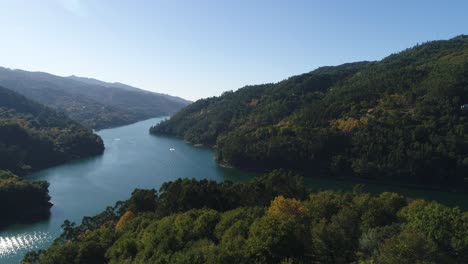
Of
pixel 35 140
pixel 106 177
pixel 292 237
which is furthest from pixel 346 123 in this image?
pixel 292 237

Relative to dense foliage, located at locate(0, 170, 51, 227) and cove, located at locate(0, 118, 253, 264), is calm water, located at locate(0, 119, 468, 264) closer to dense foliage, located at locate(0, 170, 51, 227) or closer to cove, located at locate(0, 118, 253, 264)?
cove, located at locate(0, 118, 253, 264)

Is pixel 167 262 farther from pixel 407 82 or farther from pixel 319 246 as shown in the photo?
pixel 407 82

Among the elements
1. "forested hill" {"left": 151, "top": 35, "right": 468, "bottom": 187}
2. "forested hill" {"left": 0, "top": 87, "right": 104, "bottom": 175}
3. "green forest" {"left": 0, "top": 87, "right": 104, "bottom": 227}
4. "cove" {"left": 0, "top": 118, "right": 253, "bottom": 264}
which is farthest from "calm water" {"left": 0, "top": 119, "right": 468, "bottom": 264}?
"forested hill" {"left": 151, "top": 35, "right": 468, "bottom": 187}

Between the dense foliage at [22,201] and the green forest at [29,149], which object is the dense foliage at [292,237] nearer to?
the dense foliage at [22,201]

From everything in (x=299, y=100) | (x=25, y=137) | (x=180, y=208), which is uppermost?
(x=299, y=100)

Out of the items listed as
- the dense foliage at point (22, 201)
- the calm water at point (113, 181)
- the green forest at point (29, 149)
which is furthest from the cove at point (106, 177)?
the green forest at point (29, 149)

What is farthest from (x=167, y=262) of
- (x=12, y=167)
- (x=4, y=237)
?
(x=12, y=167)

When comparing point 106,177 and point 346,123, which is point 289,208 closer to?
point 106,177

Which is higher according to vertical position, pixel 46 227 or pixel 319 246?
pixel 319 246
